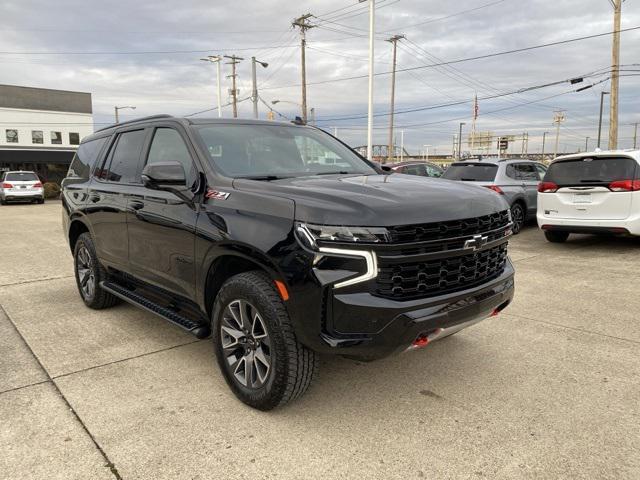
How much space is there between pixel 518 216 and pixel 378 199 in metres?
9.19

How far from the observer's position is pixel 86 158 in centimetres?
558

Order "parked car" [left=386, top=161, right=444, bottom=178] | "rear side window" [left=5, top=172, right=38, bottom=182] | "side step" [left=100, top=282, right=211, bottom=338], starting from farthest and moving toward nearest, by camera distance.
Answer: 1. "rear side window" [left=5, top=172, right=38, bottom=182]
2. "parked car" [left=386, top=161, right=444, bottom=178]
3. "side step" [left=100, top=282, right=211, bottom=338]

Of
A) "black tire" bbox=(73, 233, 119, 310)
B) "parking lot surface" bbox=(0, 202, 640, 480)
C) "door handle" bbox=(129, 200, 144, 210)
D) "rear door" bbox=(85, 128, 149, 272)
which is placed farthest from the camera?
"black tire" bbox=(73, 233, 119, 310)

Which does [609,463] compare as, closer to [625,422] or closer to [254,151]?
[625,422]

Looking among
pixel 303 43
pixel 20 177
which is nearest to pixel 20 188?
pixel 20 177

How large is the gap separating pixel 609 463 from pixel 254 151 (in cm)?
299

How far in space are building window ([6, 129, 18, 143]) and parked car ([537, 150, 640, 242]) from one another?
52.0 meters

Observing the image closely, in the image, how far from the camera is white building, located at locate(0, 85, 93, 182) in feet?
156

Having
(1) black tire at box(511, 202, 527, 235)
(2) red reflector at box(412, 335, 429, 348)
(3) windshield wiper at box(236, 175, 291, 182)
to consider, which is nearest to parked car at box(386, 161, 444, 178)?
(1) black tire at box(511, 202, 527, 235)

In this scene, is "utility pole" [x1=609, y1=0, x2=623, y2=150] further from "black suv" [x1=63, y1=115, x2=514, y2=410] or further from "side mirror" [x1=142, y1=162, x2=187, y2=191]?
"side mirror" [x1=142, y1=162, x2=187, y2=191]

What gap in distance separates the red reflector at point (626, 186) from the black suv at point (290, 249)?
556cm

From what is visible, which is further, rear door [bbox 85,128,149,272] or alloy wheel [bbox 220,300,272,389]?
rear door [bbox 85,128,149,272]

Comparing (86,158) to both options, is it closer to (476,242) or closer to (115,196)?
(115,196)

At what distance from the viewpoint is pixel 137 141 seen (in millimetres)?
4520
